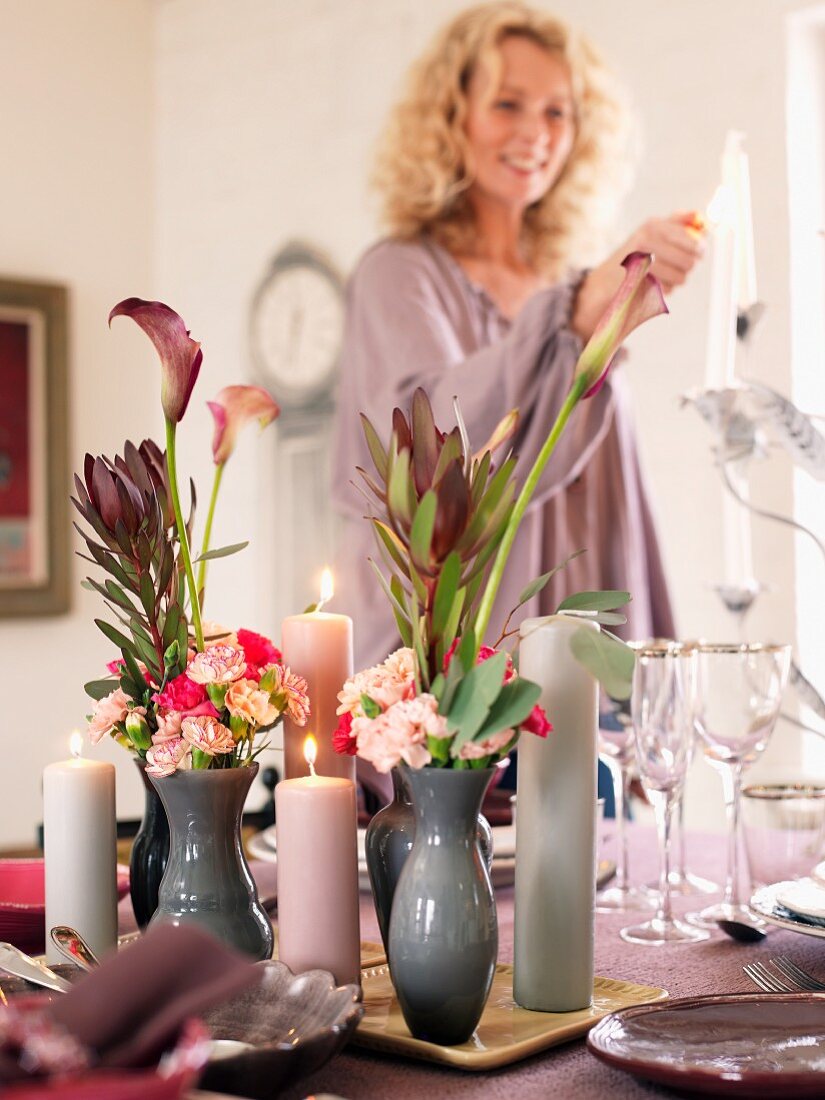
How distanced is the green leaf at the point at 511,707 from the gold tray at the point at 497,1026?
16 centimetres

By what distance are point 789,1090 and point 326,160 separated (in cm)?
281

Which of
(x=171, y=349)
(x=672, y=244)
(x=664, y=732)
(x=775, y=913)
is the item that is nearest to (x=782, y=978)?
→ (x=775, y=913)

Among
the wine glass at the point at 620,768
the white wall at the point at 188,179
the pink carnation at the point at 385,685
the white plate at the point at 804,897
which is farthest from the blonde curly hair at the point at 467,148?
the pink carnation at the point at 385,685

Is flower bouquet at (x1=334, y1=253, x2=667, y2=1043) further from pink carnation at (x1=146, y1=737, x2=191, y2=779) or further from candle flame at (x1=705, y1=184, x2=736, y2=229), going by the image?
candle flame at (x1=705, y1=184, x2=736, y2=229)

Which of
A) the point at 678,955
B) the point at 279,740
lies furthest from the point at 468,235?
the point at 678,955

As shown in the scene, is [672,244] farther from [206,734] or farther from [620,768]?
[206,734]

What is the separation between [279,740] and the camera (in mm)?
2348

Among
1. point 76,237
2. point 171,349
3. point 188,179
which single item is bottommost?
point 171,349

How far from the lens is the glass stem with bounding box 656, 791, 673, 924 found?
0.94 m

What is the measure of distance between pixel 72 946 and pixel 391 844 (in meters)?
0.19

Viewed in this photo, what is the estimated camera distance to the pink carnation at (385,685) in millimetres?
661

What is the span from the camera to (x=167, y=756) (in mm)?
724

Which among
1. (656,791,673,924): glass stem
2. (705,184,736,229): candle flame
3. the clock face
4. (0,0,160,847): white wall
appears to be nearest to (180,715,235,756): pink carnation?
(656,791,673,924): glass stem

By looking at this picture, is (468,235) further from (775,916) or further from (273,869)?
(775,916)
